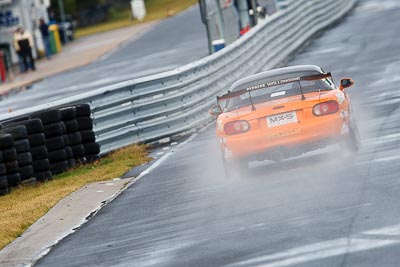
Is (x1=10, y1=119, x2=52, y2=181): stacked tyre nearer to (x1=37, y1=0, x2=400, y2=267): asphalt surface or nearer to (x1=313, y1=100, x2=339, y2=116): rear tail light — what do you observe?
(x1=37, y1=0, x2=400, y2=267): asphalt surface

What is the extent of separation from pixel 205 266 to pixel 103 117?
11281 millimetres

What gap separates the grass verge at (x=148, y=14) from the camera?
3046 inches

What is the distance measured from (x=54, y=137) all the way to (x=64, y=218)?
4.81 m

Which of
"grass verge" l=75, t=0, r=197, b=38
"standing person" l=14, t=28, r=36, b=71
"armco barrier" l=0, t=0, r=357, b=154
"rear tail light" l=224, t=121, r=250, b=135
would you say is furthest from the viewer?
"grass verge" l=75, t=0, r=197, b=38

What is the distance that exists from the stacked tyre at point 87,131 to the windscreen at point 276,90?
186 inches

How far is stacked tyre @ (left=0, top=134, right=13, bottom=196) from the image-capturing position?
58.1ft

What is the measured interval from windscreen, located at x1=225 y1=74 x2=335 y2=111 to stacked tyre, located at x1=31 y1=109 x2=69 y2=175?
4.42 meters

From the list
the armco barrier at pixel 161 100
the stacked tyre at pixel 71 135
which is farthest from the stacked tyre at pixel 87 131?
the armco barrier at pixel 161 100

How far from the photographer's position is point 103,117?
2089 centimetres

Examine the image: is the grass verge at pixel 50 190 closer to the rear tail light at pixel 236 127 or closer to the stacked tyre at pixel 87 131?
the stacked tyre at pixel 87 131

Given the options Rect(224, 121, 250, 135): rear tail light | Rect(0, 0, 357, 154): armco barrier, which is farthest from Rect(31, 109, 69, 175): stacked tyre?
Rect(224, 121, 250, 135): rear tail light

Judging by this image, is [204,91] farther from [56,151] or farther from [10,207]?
[10,207]

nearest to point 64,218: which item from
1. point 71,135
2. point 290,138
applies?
point 290,138

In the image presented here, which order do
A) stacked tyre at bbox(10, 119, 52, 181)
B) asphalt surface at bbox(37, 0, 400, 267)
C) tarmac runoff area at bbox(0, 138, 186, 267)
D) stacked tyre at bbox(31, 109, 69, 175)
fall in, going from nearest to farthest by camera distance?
asphalt surface at bbox(37, 0, 400, 267) < tarmac runoff area at bbox(0, 138, 186, 267) < stacked tyre at bbox(10, 119, 52, 181) < stacked tyre at bbox(31, 109, 69, 175)
